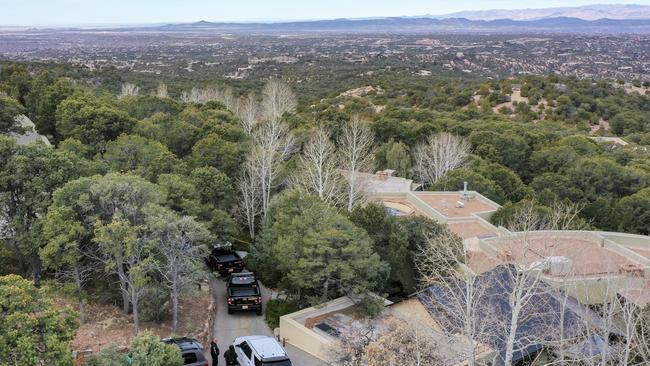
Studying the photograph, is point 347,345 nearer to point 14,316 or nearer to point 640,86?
point 14,316

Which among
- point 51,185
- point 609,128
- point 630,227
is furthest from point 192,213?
point 609,128

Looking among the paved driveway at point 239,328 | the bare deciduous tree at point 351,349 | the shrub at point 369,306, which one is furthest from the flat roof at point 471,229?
the bare deciduous tree at point 351,349

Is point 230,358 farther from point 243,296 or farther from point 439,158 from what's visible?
point 439,158

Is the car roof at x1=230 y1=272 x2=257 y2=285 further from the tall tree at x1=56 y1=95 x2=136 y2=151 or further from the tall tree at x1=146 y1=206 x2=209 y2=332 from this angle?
the tall tree at x1=56 y1=95 x2=136 y2=151

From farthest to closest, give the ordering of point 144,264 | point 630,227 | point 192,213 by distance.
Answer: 1. point 630,227
2. point 192,213
3. point 144,264

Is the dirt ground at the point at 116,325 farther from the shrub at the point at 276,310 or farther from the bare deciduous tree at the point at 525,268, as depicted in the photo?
the bare deciduous tree at the point at 525,268

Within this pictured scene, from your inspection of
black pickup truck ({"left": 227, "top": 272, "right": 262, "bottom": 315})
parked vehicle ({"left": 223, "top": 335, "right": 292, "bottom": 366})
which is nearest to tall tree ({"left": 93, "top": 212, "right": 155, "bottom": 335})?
parked vehicle ({"left": 223, "top": 335, "right": 292, "bottom": 366})
